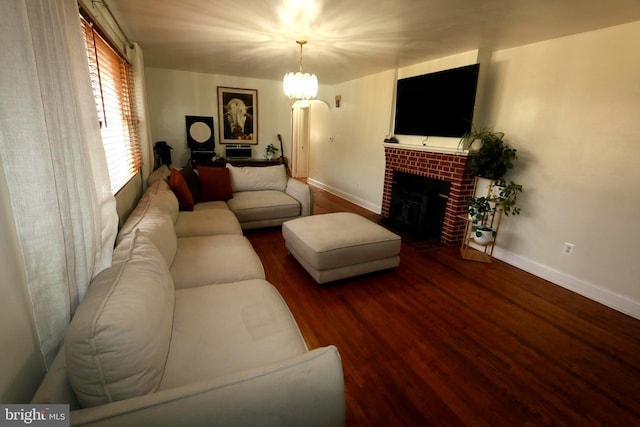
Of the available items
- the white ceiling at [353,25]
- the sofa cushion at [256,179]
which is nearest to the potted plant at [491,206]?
the white ceiling at [353,25]

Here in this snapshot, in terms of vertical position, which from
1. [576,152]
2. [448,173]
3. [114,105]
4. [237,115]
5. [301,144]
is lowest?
[448,173]

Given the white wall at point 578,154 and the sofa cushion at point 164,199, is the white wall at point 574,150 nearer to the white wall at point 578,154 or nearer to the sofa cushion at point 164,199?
the white wall at point 578,154

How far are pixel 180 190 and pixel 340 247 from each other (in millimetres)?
1825

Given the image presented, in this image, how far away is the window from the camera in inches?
78.2

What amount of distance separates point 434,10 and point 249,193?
Result: 2.82 meters

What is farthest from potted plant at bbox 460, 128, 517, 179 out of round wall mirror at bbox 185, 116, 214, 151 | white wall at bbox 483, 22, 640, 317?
round wall mirror at bbox 185, 116, 214, 151

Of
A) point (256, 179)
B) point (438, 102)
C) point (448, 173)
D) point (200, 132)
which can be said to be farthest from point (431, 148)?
point (200, 132)

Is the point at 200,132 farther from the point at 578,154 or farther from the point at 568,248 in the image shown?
the point at 568,248

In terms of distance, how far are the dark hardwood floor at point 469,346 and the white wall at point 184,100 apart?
12.0 feet

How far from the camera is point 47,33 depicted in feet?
2.97

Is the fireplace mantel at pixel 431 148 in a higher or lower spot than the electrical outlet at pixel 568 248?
higher

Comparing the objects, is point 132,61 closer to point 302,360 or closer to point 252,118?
point 252,118

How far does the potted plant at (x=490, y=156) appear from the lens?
2.86m

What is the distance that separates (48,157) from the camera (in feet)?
2.82
